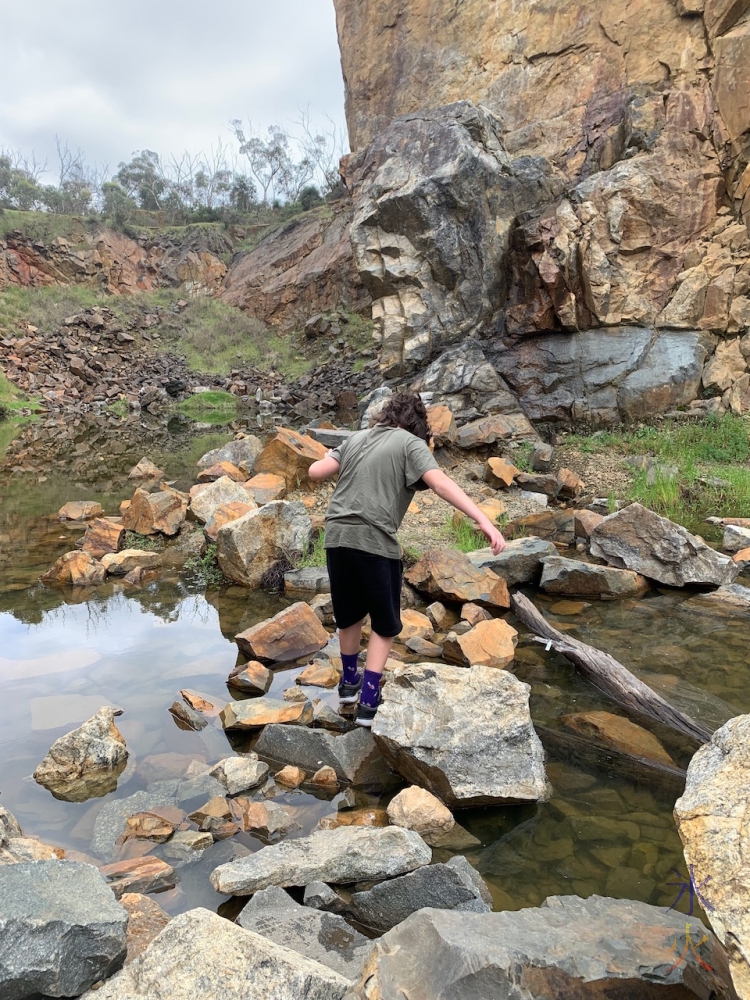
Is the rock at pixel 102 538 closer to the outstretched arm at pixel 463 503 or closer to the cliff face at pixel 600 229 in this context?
the outstretched arm at pixel 463 503

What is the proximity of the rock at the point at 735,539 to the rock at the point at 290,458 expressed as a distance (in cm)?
499

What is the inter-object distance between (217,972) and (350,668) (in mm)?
2408

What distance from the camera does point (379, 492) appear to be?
3.65m

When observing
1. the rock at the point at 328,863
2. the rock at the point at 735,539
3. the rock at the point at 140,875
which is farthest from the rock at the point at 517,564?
the rock at the point at 140,875

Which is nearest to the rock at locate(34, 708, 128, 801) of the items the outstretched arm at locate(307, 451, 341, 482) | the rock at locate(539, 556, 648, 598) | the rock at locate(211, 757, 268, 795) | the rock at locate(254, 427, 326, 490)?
the rock at locate(211, 757, 268, 795)

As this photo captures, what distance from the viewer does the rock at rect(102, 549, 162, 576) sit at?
6.83 metres

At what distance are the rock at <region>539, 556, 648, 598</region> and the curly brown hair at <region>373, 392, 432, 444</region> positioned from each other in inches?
100

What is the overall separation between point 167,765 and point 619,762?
2353mm

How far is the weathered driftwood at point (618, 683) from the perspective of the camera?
3590mm

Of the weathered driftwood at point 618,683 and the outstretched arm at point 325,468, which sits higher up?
the outstretched arm at point 325,468

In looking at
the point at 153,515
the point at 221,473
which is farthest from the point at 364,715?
the point at 221,473

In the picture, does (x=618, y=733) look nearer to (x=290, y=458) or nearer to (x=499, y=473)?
(x=499, y=473)

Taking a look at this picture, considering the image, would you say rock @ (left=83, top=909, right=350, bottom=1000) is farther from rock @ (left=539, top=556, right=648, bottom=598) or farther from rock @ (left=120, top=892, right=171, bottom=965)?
rock @ (left=539, top=556, right=648, bottom=598)

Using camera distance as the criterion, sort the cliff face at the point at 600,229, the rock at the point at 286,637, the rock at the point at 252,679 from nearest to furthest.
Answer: the rock at the point at 252,679, the rock at the point at 286,637, the cliff face at the point at 600,229
